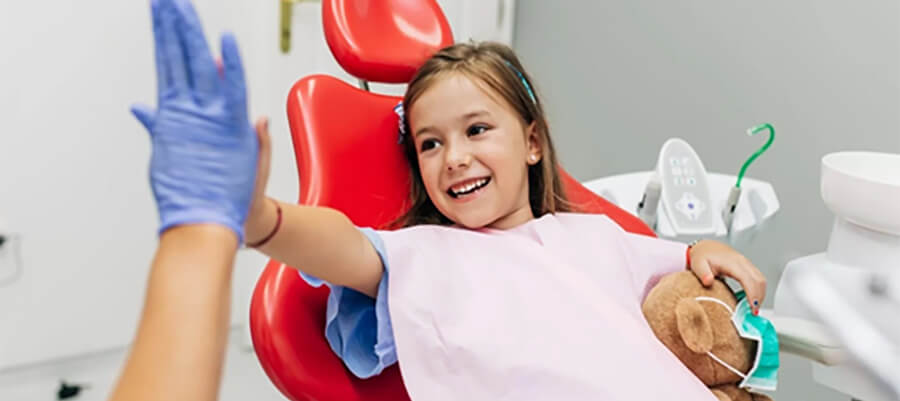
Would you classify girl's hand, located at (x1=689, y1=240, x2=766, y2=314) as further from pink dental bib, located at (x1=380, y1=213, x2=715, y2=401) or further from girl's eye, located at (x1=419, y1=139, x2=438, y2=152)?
girl's eye, located at (x1=419, y1=139, x2=438, y2=152)

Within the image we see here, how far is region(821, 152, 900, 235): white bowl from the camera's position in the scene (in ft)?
2.97

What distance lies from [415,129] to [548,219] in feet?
0.72

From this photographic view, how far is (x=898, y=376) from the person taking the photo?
68cm

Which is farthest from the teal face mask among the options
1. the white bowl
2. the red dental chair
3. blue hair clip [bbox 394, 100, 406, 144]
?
blue hair clip [bbox 394, 100, 406, 144]

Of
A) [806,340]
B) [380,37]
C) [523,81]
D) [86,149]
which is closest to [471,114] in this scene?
[523,81]

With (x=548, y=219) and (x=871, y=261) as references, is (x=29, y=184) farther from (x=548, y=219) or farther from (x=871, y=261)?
(x=871, y=261)

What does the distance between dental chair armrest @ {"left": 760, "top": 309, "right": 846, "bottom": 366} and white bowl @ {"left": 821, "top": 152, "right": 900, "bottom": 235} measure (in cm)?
15

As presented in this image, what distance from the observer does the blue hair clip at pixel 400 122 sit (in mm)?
1104

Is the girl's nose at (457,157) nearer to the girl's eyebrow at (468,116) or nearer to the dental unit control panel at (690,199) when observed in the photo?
the girl's eyebrow at (468,116)

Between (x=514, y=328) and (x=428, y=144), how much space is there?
1.01 ft

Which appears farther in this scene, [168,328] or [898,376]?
[898,376]

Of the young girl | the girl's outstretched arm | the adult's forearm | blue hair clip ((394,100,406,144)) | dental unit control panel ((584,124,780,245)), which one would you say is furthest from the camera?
dental unit control panel ((584,124,780,245))

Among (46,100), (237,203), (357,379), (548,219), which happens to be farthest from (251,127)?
(46,100)

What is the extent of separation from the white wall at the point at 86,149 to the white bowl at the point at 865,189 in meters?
1.17
